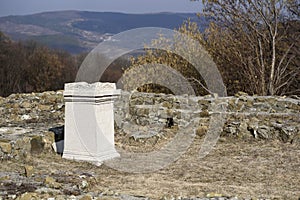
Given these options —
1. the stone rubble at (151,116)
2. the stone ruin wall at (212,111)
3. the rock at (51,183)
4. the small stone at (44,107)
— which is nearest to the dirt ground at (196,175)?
the rock at (51,183)

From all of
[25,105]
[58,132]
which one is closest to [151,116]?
[58,132]

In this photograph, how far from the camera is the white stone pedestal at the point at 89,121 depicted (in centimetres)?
608

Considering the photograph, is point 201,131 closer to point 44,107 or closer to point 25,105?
point 44,107

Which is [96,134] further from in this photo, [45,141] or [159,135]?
[159,135]

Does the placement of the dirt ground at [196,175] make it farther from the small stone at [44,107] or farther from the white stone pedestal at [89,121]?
the small stone at [44,107]

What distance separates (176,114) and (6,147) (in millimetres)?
3680

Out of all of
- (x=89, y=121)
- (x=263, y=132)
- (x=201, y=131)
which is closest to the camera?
(x=89, y=121)

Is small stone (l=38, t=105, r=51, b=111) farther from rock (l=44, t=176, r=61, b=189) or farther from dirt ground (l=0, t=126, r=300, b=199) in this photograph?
rock (l=44, t=176, r=61, b=189)

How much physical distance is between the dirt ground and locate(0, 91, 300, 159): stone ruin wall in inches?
20.5

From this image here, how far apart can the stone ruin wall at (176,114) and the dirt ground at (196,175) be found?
521mm

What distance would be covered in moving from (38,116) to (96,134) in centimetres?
352

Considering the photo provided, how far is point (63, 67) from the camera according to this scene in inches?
1471

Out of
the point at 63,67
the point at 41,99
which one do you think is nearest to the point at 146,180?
the point at 41,99

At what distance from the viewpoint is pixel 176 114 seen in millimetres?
8703
